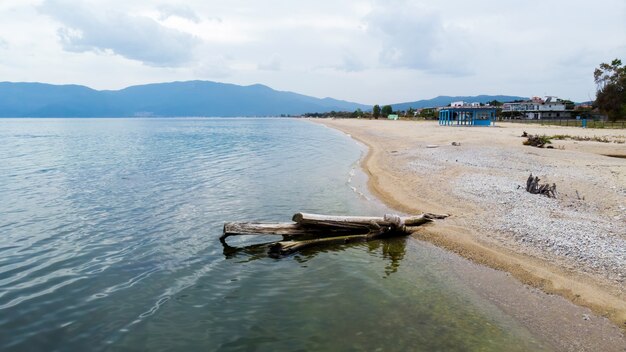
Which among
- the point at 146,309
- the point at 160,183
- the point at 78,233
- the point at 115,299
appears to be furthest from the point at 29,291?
the point at 160,183

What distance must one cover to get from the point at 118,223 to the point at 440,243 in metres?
12.5

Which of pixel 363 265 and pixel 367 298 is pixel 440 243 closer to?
pixel 363 265

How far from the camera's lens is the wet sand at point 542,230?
829 centimetres

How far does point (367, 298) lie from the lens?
31.0ft

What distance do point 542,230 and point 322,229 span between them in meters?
7.34

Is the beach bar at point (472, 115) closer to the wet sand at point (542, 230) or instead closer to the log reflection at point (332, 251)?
the wet sand at point (542, 230)

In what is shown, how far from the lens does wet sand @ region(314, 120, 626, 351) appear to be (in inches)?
326

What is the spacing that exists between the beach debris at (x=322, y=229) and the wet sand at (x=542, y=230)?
1.45 metres

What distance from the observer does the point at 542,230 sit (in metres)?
12.8

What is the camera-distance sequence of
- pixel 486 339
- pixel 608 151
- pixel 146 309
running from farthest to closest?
pixel 608 151, pixel 146 309, pixel 486 339

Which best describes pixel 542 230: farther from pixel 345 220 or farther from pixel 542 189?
pixel 345 220

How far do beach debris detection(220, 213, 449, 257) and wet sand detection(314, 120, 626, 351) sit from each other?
1445mm

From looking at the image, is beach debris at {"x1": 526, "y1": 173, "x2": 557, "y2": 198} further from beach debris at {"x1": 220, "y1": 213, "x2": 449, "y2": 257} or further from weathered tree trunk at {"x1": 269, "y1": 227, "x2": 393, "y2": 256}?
weathered tree trunk at {"x1": 269, "y1": 227, "x2": 393, "y2": 256}

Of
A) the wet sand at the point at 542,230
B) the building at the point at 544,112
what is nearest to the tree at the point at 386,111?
the building at the point at 544,112
